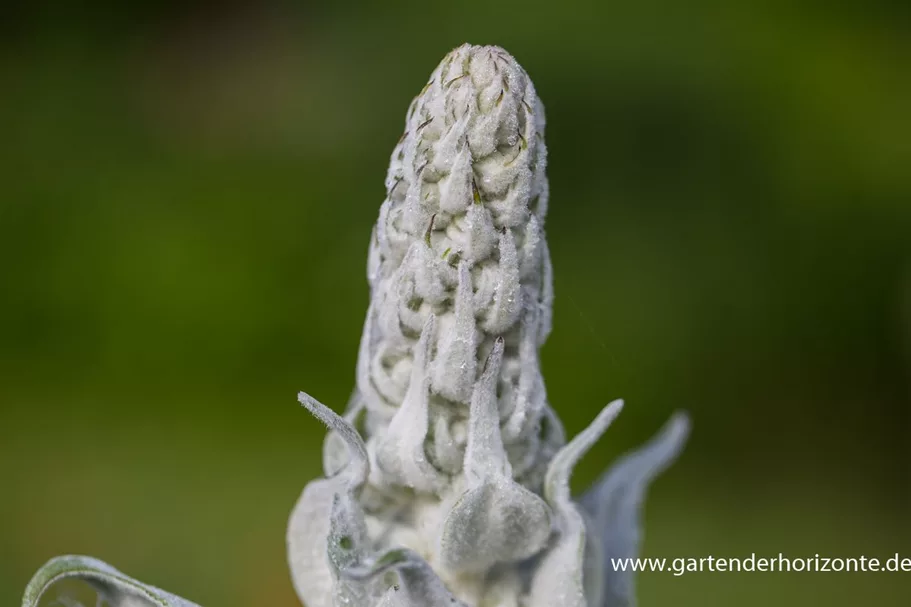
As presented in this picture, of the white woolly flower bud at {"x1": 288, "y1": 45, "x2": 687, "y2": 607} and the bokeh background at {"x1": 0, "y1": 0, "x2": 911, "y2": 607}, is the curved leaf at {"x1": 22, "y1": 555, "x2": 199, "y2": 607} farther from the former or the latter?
the bokeh background at {"x1": 0, "y1": 0, "x2": 911, "y2": 607}

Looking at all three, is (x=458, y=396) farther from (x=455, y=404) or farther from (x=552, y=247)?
(x=552, y=247)

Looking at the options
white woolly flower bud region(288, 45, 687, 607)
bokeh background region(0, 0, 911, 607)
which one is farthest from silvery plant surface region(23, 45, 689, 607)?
bokeh background region(0, 0, 911, 607)

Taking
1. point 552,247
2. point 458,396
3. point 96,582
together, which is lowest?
point 96,582

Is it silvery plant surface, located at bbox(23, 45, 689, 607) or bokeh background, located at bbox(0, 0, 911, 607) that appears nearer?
silvery plant surface, located at bbox(23, 45, 689, 607)

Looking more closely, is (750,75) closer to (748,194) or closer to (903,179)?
(748,194)

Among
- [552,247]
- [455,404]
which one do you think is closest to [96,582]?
[455,404]
